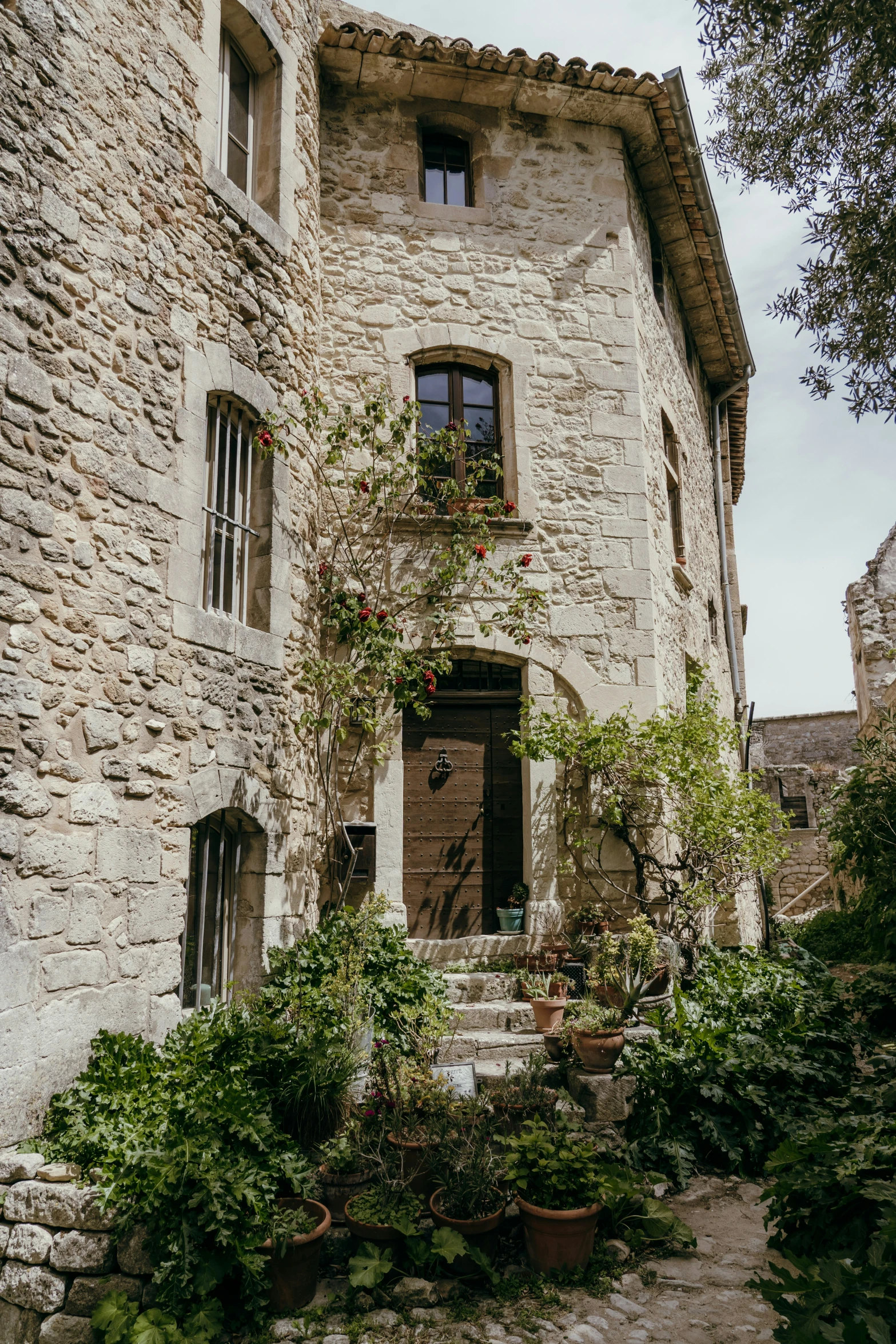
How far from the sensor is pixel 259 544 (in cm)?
638

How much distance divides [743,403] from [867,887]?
943 centimetres

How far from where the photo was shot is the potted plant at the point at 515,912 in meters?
7.09

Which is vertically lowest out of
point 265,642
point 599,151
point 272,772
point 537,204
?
point 272,772

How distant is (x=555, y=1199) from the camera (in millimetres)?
4004

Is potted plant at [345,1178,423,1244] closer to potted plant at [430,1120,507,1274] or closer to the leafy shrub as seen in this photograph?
potted plant at [430,1120,507,1274]

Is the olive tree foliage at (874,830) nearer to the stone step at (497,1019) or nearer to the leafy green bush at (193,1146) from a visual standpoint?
the stone step at (497,1019)

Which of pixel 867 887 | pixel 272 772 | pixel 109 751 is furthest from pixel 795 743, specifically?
pixel 109 751

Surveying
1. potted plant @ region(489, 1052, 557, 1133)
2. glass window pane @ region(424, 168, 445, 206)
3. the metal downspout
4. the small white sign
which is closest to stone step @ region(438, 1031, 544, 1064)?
A: the small white sign

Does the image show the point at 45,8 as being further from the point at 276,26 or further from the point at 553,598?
the point at 553,598

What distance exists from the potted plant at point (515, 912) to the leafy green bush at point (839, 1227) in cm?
310

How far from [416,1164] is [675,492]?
7.58 meters

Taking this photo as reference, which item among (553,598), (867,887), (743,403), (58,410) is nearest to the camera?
(58,410)

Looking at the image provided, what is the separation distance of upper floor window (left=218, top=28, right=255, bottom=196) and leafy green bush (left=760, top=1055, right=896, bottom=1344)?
684 centimetres

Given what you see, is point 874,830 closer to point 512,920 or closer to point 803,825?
point 512,920
